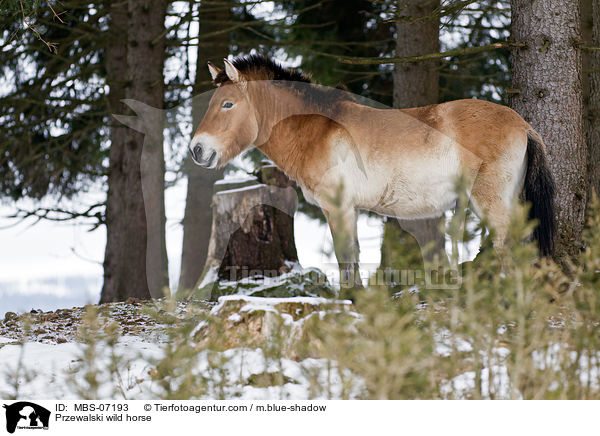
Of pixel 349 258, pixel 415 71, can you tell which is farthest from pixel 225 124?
pixel 415 71

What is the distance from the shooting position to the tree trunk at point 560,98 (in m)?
6.37

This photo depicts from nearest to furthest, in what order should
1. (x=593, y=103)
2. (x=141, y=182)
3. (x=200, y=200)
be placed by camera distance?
(x=593, y=103)
(x=141, y=182)
(x=200, y=200)

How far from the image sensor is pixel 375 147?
581cm

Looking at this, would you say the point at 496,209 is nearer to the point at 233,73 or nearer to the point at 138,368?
the point at 233,73

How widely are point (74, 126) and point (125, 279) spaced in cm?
394

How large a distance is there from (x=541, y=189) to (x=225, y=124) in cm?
303

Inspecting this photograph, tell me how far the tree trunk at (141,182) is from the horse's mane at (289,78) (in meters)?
4.41

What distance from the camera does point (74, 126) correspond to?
1253cm

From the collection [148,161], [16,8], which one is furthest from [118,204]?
[16,8]

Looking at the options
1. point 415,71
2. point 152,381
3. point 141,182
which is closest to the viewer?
point 152,381

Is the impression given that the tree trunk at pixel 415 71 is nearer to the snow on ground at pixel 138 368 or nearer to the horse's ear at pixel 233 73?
the horse's ear at pixel 233 73

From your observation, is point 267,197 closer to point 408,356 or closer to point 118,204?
point 118,204

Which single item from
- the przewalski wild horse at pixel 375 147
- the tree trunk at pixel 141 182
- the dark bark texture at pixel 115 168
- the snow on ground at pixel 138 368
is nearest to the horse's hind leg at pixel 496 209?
the przewalski wild horse at pixel 375 147

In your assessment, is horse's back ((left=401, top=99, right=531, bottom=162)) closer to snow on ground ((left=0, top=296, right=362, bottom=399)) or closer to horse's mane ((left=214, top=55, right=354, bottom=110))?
horse's mane ((left=214, top=55, right=354, bottom=110))
